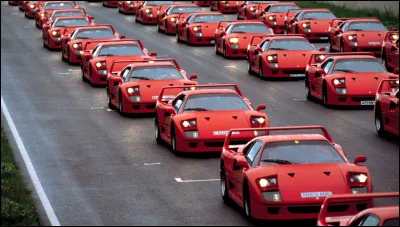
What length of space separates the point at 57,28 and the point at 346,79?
2235cm

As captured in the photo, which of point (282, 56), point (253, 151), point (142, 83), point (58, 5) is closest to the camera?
point (253, 151)

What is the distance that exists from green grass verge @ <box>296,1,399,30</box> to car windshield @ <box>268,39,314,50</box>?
17.0 meters

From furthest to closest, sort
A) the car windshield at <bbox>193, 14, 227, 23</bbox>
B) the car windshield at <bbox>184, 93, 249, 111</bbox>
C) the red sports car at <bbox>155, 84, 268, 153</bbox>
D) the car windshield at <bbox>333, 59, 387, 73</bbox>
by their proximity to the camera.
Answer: the car windshield at <bbox>193, 14, 227, 23</bbox>, the car windshield at <bbox>333, 59, 387, 73</bbox>, the car windshield at <bbox>184, 93, 249, 111</bbox>, the red sports car at <bbox>155, 84, 268, 153</bbox>

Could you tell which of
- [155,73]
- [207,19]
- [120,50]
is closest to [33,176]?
[155,73]

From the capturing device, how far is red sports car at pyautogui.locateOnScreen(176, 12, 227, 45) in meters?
52.1

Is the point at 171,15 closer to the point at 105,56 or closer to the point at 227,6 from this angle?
the point at 227,6

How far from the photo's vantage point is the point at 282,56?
39.2 m

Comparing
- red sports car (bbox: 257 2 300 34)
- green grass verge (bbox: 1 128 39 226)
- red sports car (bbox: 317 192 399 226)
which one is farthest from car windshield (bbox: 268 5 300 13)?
red sports car (bbox: 317 192 399 226)

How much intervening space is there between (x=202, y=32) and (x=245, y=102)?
86.5 feet

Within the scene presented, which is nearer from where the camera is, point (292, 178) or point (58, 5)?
point (292, 178)

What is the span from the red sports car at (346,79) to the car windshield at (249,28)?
A: 1267 cm

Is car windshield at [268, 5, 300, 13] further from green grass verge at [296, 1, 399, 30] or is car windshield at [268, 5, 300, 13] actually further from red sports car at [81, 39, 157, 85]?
red sports car at [81, 39, 157, 85]

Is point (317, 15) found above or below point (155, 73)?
below

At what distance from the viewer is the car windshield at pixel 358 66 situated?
107 ft
